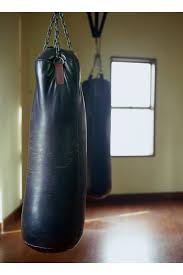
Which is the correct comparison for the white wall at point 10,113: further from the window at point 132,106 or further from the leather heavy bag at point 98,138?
the window at point 132,106

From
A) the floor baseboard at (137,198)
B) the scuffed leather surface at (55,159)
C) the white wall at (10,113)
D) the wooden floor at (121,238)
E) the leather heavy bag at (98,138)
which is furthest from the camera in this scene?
the floor baseboard at (137,198)

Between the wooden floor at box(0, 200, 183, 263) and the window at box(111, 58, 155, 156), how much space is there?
843 mm

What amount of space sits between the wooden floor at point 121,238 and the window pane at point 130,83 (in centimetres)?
142

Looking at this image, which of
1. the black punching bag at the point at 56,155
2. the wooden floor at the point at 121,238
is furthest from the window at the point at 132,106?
the black punching bag at the point at 56,155

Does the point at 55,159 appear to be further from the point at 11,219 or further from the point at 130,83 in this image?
the point at 130,83

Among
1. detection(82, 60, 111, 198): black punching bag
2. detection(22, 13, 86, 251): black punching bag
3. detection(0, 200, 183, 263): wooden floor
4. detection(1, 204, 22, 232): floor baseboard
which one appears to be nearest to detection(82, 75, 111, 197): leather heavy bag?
detection(82, 60, 111, 198): black punching bag

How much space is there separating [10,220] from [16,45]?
1937 mm

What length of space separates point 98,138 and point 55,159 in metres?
1.17

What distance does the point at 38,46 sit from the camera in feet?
11.8

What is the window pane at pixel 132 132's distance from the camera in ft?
12.8

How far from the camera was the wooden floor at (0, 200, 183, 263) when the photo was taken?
7.42 ft

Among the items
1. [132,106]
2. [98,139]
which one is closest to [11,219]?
[98,139]

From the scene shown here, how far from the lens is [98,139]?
2.09m
